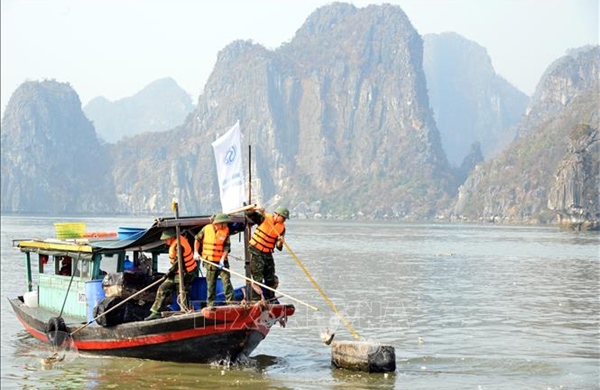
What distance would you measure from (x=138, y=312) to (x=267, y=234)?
3073mm

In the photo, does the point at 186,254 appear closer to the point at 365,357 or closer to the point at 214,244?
the point at 214,244

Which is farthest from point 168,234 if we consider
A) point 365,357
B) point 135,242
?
point 365,357

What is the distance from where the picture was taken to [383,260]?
5284cm

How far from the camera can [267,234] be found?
1831 cm

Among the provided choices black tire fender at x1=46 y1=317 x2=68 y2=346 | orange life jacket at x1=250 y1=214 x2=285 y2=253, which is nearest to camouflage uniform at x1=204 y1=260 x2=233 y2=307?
orange life jacket at x1=250 y1=214 x2=285 y2=253

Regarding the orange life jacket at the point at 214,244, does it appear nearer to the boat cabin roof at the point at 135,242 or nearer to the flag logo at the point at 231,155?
the boat cabin roof at the point at 135,242

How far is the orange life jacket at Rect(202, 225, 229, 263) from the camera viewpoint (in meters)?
17.6

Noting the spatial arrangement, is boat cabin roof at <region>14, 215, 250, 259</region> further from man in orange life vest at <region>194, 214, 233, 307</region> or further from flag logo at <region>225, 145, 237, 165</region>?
flag logo at <region>225, 145, 237, 165</region>

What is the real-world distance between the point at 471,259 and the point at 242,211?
39315mm

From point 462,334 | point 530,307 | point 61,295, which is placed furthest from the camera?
point 530,307

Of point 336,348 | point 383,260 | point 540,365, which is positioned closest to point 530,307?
point 540,365

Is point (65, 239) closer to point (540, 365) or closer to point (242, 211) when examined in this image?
point (242, 211)

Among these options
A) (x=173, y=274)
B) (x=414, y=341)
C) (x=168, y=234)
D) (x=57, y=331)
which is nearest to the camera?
(x=173, y=274)

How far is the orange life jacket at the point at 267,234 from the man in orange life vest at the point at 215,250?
793 mm
